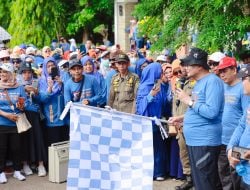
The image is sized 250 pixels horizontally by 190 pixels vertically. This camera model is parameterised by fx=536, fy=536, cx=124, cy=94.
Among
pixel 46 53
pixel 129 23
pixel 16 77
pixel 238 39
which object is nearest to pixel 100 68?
pixel 46 53

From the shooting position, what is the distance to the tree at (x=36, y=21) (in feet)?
80.5

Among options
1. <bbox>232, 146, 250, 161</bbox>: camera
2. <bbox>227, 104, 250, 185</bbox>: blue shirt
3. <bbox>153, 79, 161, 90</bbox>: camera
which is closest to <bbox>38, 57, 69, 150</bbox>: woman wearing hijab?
<bbox>153, 79, 161, 90</bbox>: camera

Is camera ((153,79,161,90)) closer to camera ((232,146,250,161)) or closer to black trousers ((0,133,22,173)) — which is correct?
black trousers ((0,133,22,173))

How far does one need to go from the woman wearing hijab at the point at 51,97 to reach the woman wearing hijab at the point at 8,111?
414mm

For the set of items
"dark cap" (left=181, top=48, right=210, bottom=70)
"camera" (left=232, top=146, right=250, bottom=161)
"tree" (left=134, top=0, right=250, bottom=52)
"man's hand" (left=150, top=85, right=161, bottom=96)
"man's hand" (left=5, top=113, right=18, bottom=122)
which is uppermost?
"tree" (left=134, top=0, right=250, bottom=52)

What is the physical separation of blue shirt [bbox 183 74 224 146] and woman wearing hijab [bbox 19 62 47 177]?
3.38 m

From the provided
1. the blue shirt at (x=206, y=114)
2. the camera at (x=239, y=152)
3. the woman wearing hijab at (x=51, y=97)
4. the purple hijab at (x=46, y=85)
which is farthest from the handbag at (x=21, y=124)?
the camera at (x=239, y=152)

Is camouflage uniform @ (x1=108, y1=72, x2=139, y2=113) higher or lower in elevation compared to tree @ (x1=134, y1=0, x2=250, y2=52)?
lower

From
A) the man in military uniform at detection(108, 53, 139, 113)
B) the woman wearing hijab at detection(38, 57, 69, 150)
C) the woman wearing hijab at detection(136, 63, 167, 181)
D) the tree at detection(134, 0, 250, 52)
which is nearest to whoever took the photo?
the tree at detection(134, 0, 250, 52)

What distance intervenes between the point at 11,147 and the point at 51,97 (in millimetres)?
985

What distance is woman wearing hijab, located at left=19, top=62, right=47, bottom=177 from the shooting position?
8422 mm

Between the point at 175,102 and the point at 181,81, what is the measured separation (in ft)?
1.09

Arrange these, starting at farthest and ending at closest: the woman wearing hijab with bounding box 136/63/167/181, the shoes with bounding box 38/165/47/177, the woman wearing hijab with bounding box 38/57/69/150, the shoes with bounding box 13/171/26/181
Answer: the shoes with bounding box 38/165/47/177, the woman wearing hijab with bounding box 38/57/69/150, the shoes with bounding box 13/171/26/181, the woman wearing hijab with bounding box 136/63/167/181

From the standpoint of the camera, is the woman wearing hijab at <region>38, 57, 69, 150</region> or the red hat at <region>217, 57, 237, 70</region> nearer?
the red hat at <region>217, 57, 237, 70</region>
